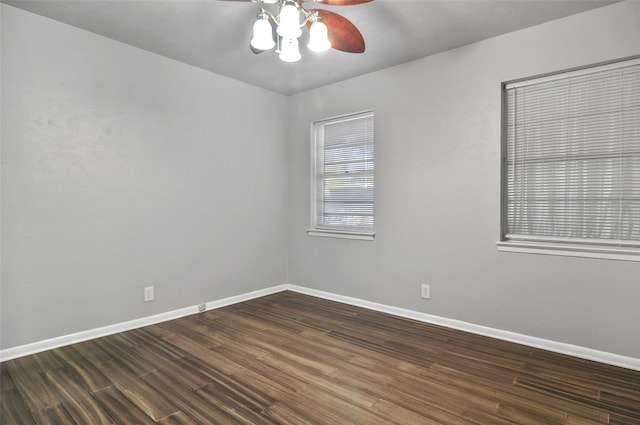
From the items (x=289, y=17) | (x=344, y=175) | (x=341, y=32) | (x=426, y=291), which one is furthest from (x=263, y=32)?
(x=426, y=291)

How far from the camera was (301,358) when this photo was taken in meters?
2.54

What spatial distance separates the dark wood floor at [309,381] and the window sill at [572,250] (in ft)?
2.43

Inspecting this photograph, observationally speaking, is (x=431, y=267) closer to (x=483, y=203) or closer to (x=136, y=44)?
(x=483, y=203)

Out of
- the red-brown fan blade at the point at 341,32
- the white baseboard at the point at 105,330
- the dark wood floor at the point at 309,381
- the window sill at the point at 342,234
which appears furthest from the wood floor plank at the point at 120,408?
the window sill at the point at 342,234

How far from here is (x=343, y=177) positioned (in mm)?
4051

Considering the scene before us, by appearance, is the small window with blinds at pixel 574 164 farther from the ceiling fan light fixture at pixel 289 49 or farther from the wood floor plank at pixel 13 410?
the wood floor plank at pixel 13 410

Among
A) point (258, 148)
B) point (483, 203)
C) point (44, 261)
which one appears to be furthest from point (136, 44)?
point (483, 203)

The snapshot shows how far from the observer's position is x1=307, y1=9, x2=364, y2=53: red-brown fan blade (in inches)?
77.6

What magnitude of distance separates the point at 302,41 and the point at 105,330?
289 centimetres

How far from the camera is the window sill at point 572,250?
2.38 metres

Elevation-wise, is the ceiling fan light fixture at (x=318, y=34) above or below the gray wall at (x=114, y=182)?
above

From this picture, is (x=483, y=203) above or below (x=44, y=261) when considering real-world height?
above

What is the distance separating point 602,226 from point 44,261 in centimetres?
408

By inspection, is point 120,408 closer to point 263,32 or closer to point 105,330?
point 105,330
